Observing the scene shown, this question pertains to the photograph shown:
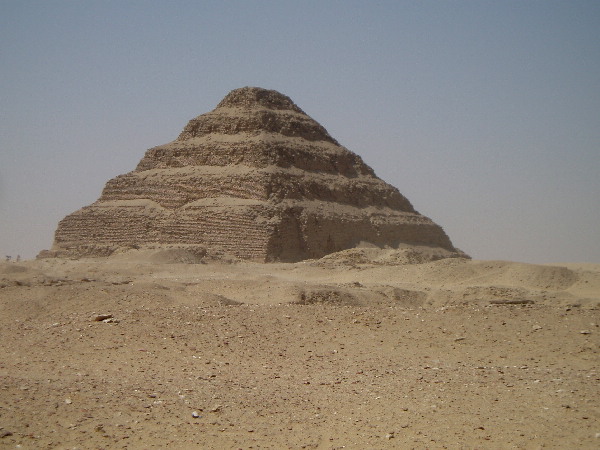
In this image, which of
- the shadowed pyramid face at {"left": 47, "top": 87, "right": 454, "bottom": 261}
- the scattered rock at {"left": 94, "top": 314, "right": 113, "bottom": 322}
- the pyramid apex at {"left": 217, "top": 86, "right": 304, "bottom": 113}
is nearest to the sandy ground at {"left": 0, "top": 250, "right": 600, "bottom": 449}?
the scattered rock at {"left": 94, "top": 314, "right": 113, "bottom": 322}

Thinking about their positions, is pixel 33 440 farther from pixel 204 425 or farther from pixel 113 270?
pixel 113 270

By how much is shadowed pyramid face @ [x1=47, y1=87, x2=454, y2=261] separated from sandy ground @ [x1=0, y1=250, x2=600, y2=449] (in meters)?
26.1

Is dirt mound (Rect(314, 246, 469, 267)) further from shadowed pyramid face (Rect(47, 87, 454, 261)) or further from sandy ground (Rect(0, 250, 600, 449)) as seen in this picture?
sandy ground (Rect(0, 250, 600, 449))

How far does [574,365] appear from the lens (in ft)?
32.0

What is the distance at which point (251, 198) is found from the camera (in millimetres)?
43875

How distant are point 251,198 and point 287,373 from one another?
3472 centimetres

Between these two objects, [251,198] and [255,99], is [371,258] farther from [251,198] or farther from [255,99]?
[255,99]

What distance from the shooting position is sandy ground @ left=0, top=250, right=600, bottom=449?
22.5 feet

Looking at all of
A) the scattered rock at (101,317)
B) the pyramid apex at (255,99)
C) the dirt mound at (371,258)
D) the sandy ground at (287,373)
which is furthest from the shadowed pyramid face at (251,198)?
the scattered rock at (101,317)

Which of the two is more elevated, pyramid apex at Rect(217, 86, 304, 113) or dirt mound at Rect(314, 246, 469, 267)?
pyramid apex at Rect(217, 86, 304, 113)

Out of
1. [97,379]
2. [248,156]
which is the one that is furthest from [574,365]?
[248,156]

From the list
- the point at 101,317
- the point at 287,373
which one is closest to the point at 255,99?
the point at 101,317

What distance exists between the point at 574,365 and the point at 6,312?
9017 mm

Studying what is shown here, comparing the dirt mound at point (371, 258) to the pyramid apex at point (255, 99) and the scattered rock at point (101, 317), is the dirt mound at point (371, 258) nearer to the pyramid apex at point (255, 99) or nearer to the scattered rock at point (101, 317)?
the pyramid apex at point (255, 99)
